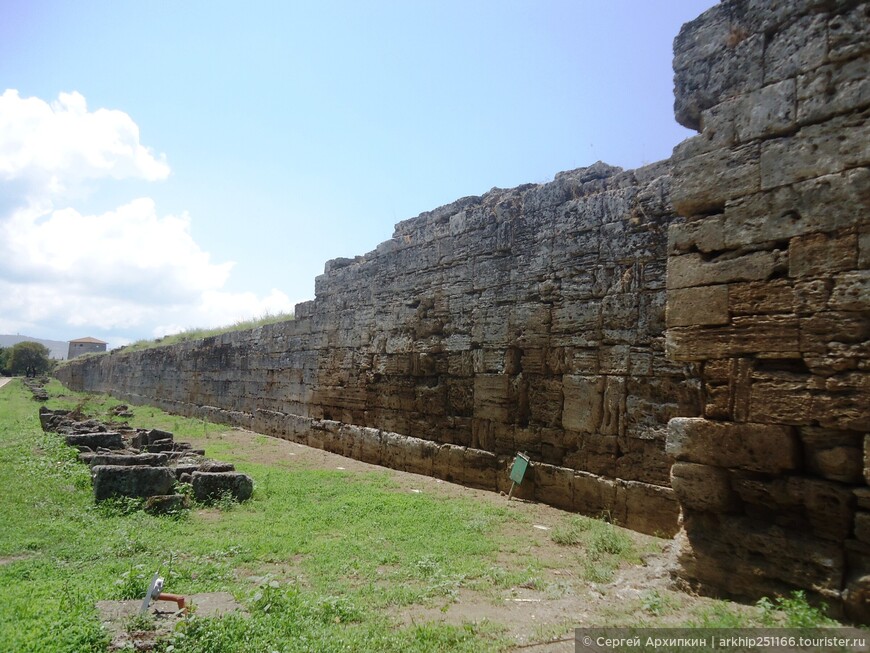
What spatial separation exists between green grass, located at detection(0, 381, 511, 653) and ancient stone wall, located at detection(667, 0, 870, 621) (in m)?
1.94

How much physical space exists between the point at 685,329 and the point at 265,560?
408cm

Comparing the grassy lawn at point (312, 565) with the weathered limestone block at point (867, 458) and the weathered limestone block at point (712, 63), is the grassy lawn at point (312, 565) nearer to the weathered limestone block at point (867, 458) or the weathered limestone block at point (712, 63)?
the weathered limestone block at point (867, 458)

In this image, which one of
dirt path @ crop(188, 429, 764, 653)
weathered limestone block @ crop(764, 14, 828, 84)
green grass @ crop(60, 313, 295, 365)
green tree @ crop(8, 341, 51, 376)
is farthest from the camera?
green tree @ crop(8, 341, 51, 376)

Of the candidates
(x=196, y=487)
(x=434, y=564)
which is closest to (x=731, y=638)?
(x=434, y=564)

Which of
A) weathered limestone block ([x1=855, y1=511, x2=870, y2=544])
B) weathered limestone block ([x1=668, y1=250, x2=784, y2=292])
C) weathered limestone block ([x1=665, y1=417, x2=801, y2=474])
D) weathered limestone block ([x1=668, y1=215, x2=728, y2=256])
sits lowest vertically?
weathered limestone block ([x1=855, y1=511, x2=870, y2=544])

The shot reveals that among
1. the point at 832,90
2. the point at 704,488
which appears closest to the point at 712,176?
the point at 832,90

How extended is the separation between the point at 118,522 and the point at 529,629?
475 centimetres

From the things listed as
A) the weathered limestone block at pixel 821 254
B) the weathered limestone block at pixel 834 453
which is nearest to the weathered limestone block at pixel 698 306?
the weathered limestone block at pixel 821 254

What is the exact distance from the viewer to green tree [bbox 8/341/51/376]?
54.0 meters

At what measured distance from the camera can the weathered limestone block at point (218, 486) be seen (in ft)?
24.3

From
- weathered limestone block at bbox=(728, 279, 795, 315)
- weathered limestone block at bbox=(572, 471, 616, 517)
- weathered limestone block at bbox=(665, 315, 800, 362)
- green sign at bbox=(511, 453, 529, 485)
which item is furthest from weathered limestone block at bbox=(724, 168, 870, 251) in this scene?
green sign at bbox=(511, 453, 529, 485)

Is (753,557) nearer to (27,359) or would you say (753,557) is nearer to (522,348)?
(522,348)

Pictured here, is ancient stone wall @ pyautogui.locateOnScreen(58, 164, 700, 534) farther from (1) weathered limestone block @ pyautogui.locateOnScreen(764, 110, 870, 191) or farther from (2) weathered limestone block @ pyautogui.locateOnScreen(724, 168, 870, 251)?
(1) weathered limestone block @ pyautogui.locateOnScreen(764, 110, 870, 191)

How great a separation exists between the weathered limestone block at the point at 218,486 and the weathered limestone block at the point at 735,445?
5.51 meters
